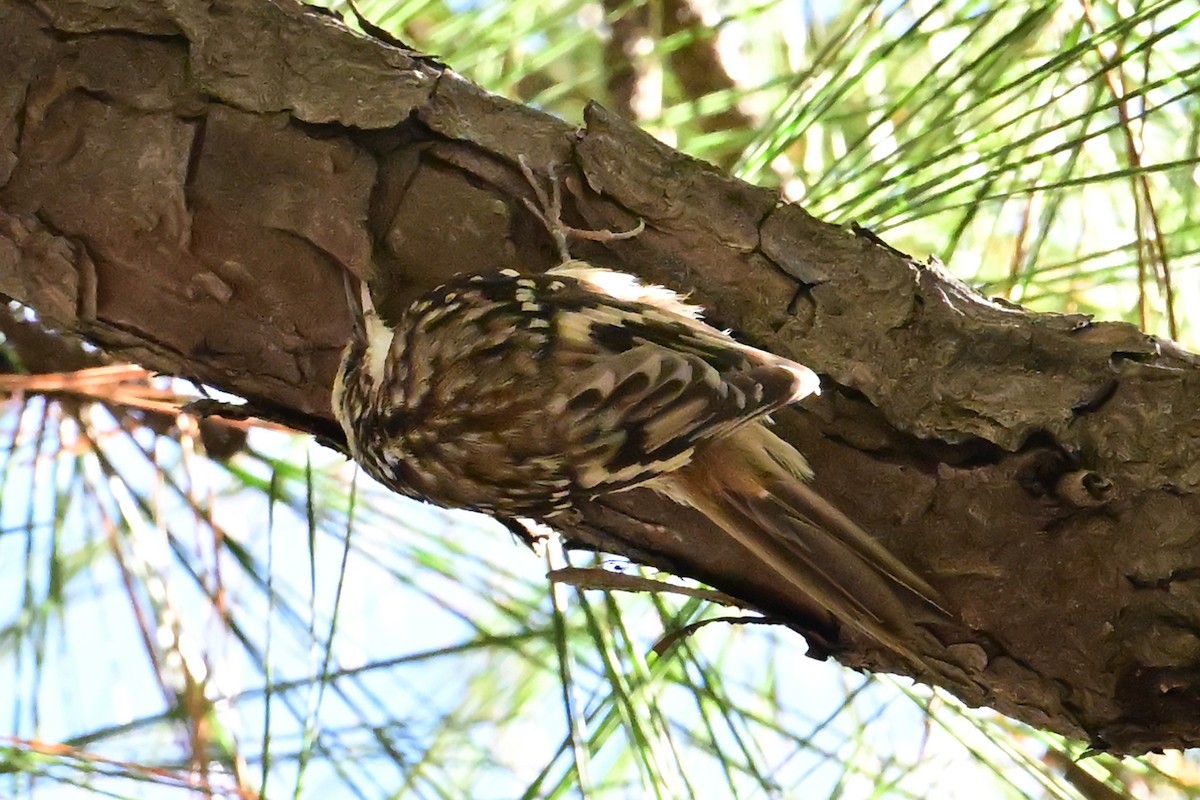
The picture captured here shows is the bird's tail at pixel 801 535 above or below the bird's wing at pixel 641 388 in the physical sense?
below

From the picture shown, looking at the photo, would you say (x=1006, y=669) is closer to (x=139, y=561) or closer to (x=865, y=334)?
(x=865, y=334)

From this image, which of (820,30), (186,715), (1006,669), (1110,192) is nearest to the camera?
(1006,669)

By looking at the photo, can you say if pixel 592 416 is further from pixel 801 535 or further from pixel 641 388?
pixel 801 535

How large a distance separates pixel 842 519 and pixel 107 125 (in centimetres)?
67

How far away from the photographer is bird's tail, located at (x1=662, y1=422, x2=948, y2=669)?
0.92 metres

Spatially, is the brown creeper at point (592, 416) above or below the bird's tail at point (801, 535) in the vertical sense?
above

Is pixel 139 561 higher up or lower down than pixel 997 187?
lower down

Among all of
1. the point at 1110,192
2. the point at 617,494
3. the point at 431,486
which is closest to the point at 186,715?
the point at 431,486

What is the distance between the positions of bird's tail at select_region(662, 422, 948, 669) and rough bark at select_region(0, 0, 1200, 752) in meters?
0.02

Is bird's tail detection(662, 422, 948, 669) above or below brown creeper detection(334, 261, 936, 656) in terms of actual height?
below

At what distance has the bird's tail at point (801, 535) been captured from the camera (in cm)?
92

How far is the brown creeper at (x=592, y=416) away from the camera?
94 centimetres

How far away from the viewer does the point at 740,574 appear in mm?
1019

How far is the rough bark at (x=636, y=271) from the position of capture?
34.7 inches
